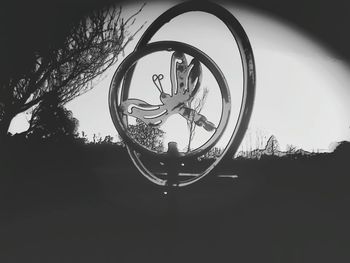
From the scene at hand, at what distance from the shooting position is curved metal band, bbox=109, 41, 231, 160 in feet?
6.47

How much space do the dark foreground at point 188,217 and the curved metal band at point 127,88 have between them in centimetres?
16

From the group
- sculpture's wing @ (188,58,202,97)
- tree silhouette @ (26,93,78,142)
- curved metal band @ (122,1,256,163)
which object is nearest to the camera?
curved metal band @ (122,1,256,163)

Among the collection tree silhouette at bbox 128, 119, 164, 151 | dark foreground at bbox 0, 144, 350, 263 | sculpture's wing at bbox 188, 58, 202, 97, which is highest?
sculpture's wing at bbox 188, 58, 202, 97

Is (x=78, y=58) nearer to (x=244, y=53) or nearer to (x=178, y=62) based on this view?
(x=178, y=62)

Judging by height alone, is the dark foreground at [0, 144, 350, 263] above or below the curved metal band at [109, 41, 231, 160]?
below

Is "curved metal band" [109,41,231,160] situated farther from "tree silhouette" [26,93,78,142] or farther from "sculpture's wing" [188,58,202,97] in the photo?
"tree silhouette" [26,93,78,142]

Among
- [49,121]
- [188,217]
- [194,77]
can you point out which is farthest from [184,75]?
[49,121]

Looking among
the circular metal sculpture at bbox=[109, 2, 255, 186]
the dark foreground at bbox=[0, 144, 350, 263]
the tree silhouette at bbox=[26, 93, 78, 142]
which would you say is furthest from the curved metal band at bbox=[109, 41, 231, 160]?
the tree silhouette at bbox=[26, 93, 78, 142]

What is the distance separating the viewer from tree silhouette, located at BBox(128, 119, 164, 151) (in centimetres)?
223

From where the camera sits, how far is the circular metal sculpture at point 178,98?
193 centimetres

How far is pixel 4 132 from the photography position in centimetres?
234

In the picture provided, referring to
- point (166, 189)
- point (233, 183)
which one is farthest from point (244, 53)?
point (166, 189)

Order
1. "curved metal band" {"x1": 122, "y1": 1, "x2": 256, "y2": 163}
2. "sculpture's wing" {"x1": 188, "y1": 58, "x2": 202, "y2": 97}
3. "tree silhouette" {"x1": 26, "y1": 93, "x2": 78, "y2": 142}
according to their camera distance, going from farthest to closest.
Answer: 1. "tree silhouette" {"x1": 26, "y1": 93, "x2": 78, "y2": 142}
2. "sculpture's wing" {"x1": 188, "y1": 58, "x2": 202, "y2": 97}
3. "curved metal band" {"x1": 122, "y1": 1, "x2": 256, "y2": 163}

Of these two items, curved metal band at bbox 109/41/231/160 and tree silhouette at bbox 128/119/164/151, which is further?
tree silhouette at bbox 128/119/164/151
